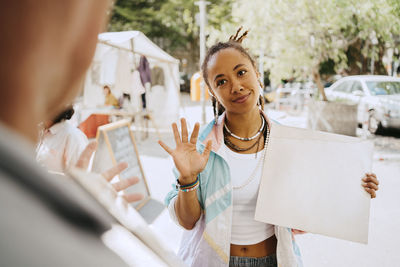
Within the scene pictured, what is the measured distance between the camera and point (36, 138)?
28 cm

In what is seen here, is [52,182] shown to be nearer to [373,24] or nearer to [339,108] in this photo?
[373,24]

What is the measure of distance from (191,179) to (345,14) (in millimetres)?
6127

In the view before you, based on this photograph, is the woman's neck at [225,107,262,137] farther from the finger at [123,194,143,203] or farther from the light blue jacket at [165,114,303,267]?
the finger at [123,194,143,203]

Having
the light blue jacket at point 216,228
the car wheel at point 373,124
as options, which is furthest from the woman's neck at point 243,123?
the car wheel at point 373,124

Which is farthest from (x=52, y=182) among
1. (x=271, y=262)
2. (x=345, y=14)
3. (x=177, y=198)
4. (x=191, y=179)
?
(x=345, y=14)

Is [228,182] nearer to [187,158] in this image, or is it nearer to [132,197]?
[187,158]

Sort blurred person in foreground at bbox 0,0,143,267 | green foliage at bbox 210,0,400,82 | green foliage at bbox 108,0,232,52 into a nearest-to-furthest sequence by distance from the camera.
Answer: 1. blurred person in foreground at bbox 0,0,143,267
2. green foliage at bbox 210,0,400,82
3. green foliage at bbox 108,0,232,52

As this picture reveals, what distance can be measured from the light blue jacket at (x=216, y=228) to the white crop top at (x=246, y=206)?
2.3 inches

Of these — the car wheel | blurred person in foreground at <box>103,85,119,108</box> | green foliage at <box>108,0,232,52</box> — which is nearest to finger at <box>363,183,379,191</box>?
the car wheel

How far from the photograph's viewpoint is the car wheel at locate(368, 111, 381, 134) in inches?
305

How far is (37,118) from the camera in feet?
0.89

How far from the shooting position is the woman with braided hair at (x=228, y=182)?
141 centimetres

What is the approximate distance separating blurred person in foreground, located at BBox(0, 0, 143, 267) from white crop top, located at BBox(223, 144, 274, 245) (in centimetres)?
127

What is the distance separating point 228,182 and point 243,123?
0.36 metres
